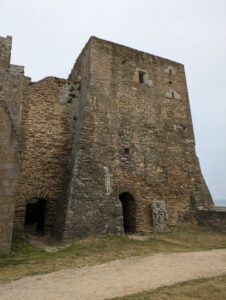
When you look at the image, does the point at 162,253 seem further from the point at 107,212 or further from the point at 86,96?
the point at 86,96

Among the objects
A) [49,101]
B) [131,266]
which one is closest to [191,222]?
[131,266]

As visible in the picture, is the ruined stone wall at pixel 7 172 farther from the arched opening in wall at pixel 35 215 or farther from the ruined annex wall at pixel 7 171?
the arched opening in wall at pixel 35 215

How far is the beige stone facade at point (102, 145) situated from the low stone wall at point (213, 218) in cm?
59

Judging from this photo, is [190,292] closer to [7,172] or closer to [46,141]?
[7,172]

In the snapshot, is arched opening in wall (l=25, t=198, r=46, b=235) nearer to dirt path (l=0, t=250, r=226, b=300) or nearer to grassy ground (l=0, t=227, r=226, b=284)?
grassy ground (l=0, t=227, r=226, b=284)

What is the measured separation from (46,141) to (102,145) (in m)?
2.46

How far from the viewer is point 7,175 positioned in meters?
8.10

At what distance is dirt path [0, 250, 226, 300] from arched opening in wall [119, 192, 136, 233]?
446 cm

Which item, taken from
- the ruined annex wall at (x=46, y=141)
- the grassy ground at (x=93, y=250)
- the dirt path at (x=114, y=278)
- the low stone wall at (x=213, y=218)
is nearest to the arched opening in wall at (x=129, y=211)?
the grassy ground at (x=93, y=250)

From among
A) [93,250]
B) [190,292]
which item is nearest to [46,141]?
[93,250]

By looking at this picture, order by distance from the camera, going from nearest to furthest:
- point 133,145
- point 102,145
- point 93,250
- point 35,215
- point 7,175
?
point 7,175, point 93,250, point 102,145, point 133,145, point 35,215

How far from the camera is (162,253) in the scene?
25.5 ft

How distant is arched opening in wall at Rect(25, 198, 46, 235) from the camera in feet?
40.3

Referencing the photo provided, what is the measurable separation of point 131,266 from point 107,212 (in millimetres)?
4259
